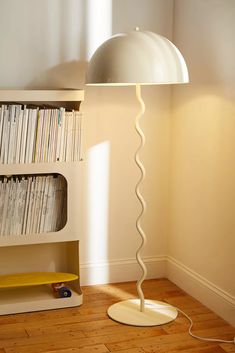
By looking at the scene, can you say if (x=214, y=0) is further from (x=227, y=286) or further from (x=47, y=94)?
(x=227, y=286)

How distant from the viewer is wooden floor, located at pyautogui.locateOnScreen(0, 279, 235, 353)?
2.68 metres

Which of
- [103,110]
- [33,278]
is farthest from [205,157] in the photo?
[33,278]

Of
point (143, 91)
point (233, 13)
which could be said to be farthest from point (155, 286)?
point (233, 13)

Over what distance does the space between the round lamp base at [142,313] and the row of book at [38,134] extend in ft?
2.54

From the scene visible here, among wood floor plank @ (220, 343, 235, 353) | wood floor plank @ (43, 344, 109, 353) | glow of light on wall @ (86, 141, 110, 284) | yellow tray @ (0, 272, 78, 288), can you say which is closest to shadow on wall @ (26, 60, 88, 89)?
glow of light on wall @ (86, 141, 110, 284)

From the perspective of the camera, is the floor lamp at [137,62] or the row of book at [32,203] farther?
the row of book at [32,203]

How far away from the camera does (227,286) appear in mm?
2969

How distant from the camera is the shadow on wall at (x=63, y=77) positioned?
10.6 feet

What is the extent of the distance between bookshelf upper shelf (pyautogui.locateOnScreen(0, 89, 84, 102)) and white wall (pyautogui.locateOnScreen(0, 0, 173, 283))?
0.18m

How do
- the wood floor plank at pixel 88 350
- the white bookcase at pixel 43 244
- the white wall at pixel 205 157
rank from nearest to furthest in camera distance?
1. the wood floor plank at pixel 88 350
2. the white wall at pixel 205 157
3. the white bookcase at pixel 43 244

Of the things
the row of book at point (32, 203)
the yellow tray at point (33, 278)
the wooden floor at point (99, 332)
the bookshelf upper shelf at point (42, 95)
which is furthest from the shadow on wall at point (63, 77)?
the wooden floor at point (99, 332)

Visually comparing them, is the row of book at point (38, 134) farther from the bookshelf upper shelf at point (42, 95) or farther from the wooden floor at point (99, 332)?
the wooden floor at point (99, 332)

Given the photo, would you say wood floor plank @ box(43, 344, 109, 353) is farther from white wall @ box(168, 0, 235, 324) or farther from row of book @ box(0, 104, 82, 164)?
row of book @ box(0, 104, 82, 164)

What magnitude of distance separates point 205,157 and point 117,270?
0.86m
